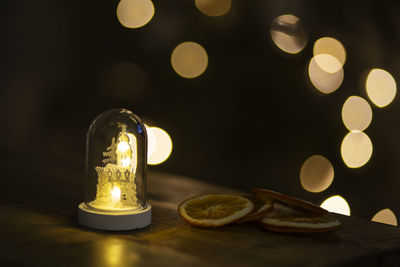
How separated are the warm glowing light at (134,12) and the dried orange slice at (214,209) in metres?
1.16

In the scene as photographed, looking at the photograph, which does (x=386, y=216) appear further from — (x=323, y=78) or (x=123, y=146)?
(x=123, y=146)

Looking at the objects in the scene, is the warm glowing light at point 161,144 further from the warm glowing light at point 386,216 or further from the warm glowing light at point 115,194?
the warm glowing light at point 115,194

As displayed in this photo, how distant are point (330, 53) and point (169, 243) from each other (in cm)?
117

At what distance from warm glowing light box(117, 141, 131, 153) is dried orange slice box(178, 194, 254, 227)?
0.13m

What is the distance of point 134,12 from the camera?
6.00 feet

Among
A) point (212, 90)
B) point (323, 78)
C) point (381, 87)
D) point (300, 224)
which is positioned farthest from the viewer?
point (212, 90)

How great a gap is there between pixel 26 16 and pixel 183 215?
1423mm

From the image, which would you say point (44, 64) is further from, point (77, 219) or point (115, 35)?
point (77, 219)

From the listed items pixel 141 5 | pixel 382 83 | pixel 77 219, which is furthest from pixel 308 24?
pixel 77 219

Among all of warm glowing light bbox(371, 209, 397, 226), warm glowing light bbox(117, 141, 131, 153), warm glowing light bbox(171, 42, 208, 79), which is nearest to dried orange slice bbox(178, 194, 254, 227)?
warm glowing light bbox(117, 141, 131, 153)

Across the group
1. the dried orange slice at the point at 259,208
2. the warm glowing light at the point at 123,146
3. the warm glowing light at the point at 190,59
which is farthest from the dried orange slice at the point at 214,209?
the warm glowing light at the point at 190,59

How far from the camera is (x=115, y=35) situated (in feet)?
6.14

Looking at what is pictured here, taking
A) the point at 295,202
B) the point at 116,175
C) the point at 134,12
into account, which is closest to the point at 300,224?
the point at 295,202

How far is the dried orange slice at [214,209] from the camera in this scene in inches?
27.4
